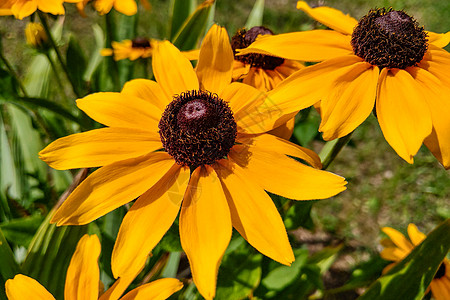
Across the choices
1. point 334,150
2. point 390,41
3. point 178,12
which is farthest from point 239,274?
point 178,12

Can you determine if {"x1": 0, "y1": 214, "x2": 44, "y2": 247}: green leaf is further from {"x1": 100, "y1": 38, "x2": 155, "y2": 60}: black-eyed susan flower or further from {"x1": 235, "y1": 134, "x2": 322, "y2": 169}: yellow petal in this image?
{"x1": 100, "y1": 38, "x2": 155, "y2": 60}: black-eyed susan flower

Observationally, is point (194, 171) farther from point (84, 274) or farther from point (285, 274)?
→ point (285, 274)

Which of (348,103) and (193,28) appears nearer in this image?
(348,103)

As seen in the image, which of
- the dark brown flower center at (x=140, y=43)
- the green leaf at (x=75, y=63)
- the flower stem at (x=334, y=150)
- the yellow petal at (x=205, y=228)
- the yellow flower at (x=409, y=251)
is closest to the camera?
the yellow petal at (x=205, y=228)

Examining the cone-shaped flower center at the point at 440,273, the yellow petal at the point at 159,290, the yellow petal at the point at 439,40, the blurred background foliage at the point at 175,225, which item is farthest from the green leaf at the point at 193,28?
the cone-shaped flower center at the point at 440,273

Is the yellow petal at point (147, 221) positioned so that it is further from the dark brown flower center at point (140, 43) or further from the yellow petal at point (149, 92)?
the dark brown flower center at point (140, 43)

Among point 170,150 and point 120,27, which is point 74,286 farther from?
point 120,27
